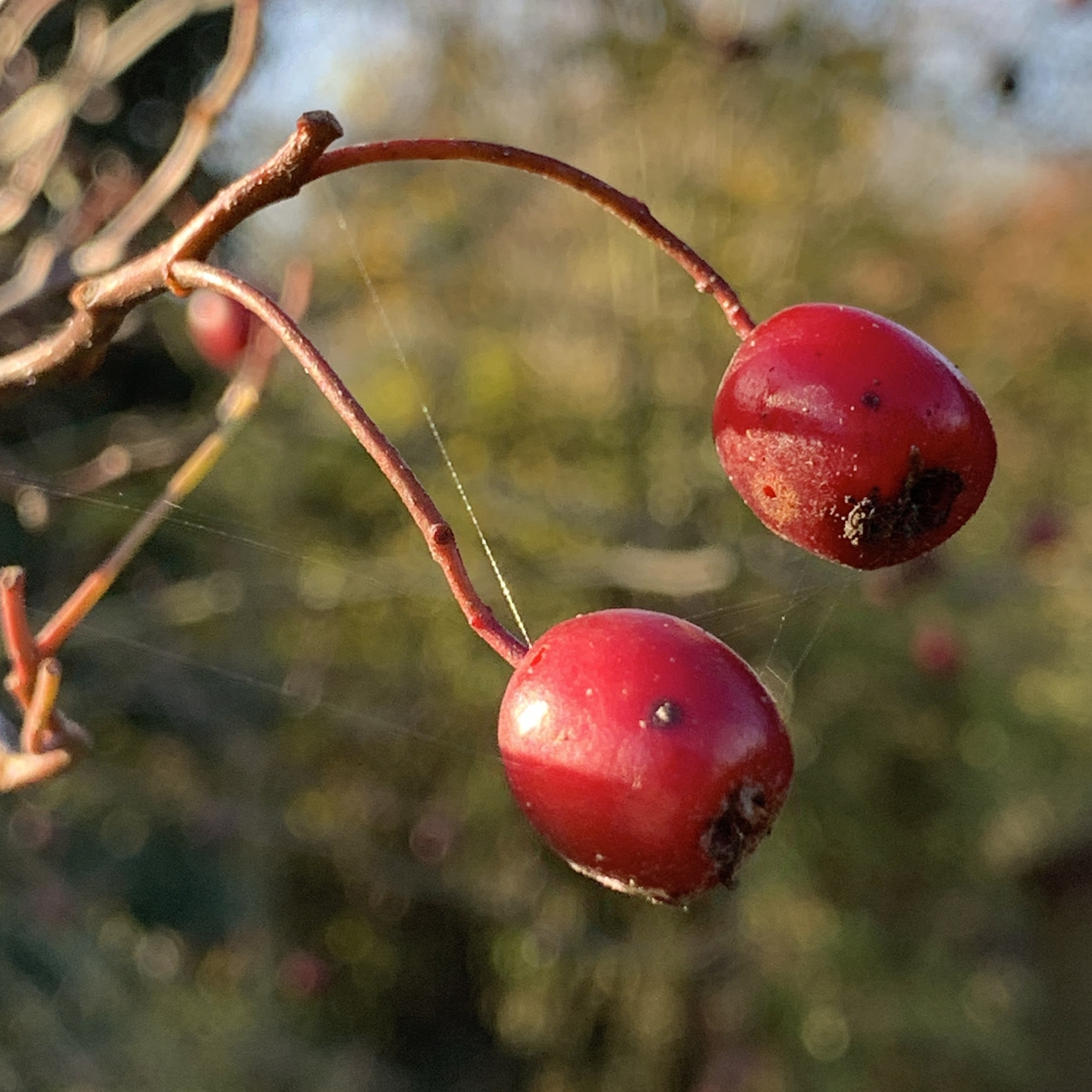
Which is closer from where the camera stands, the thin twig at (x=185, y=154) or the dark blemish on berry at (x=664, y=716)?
the dark blemish on berry at (x=664, y=716)

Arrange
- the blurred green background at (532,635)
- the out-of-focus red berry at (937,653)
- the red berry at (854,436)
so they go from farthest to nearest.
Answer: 1. the out-of-focus red berry at (937,653)
2. the blurred green background at (532,635)
3. the red berry at (854,436)

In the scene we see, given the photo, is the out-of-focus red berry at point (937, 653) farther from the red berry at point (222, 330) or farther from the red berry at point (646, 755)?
the red berry at point (646, 755)

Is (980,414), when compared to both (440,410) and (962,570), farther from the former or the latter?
(440,410)

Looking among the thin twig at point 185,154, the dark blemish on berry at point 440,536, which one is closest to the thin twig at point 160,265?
the dark blemish on berry at point 440,536

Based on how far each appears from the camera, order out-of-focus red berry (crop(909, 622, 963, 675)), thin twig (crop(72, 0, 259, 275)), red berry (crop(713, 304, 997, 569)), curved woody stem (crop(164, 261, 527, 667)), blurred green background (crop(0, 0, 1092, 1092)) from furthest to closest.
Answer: out-of-focus red berry (crop(909, 622, 963, 675)) → blurred green background (crop(0, 0, 1092, 1092)) → thin twig (crop(72, 0, 259, 275)) → red berry (crop(713, 304, 997, 569)) → curved woody stem (crop(164, 261, 527, 667))

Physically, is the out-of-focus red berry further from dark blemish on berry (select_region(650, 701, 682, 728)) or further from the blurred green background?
dark blemish on berry (select_region(650, 701, 682, 728))

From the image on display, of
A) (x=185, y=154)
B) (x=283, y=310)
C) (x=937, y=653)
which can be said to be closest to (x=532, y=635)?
(x=937, y=653)

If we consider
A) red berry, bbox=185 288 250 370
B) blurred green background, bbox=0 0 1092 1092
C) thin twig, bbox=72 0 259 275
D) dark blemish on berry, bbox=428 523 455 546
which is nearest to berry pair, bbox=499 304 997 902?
dark blemish on berry, bbox=428 523 455 546
